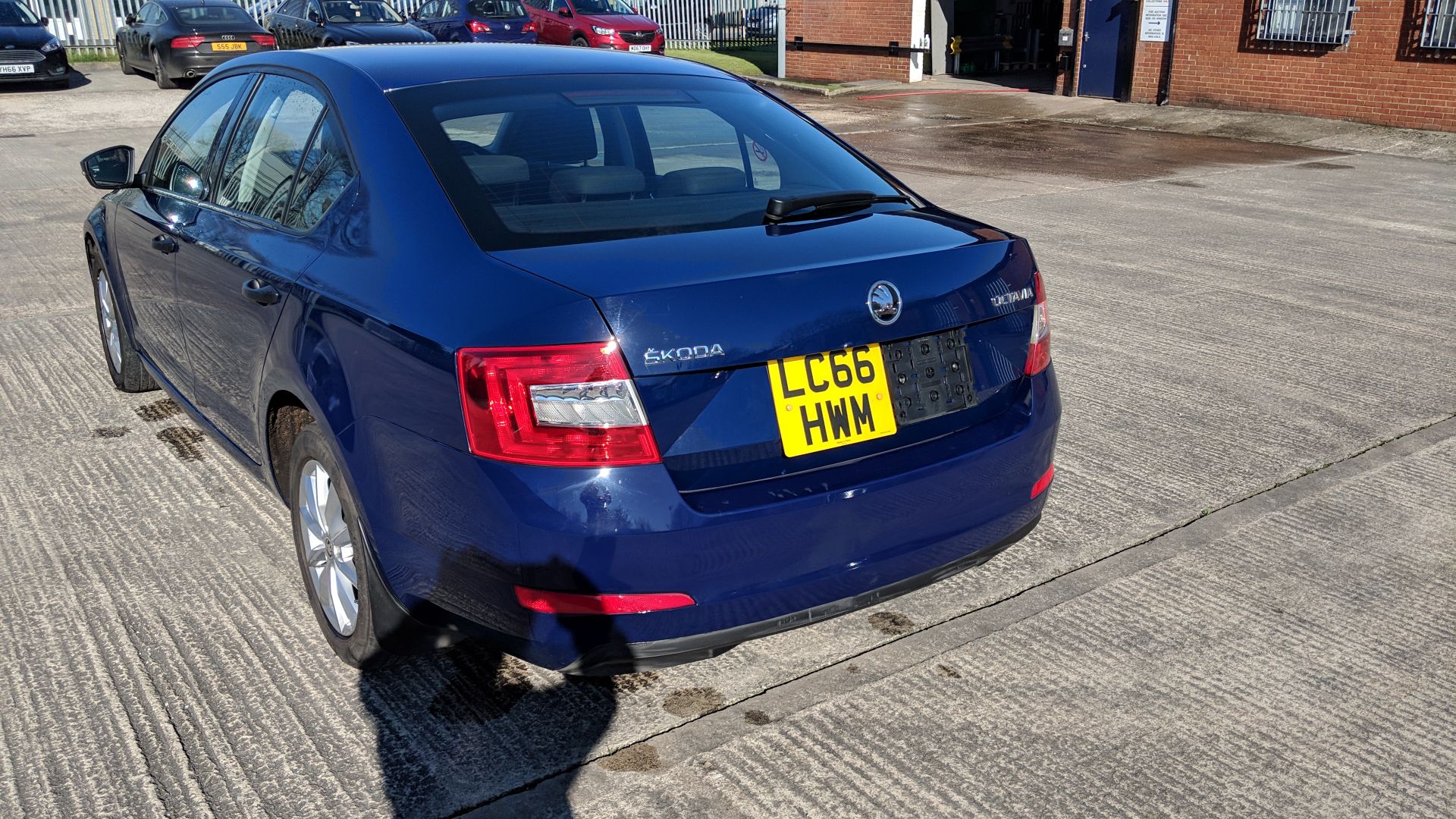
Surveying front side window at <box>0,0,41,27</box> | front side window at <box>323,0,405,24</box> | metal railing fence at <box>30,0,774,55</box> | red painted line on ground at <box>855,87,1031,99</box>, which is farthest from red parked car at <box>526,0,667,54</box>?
front side window at <box>0,0,41,27</box>

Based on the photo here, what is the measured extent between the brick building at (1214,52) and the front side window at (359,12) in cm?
793

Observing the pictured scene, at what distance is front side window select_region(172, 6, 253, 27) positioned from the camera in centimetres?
2081

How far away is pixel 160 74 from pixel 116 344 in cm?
1792

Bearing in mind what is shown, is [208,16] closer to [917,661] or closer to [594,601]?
[917,661]

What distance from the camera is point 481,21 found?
22000 millimetres

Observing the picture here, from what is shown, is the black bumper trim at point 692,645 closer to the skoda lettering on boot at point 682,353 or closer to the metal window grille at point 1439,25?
the skoda lettering on boot at point 682,353

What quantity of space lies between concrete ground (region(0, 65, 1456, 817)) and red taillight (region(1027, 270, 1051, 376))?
808 millimetres

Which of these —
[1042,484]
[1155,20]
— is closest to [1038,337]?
[1042,484]

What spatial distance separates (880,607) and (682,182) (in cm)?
139

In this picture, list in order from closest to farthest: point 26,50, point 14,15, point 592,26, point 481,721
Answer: point 481,721 → point 26,50 → point 14,15 → point 592,26

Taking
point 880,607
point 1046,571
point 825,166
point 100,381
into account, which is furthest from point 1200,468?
point 100,381

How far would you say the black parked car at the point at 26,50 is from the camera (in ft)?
66.1

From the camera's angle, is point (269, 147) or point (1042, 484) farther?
point (269, 147)

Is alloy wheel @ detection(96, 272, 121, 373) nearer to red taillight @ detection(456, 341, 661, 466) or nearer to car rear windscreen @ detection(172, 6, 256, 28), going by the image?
red taillight @ detection(456, 341, 661, 466)
